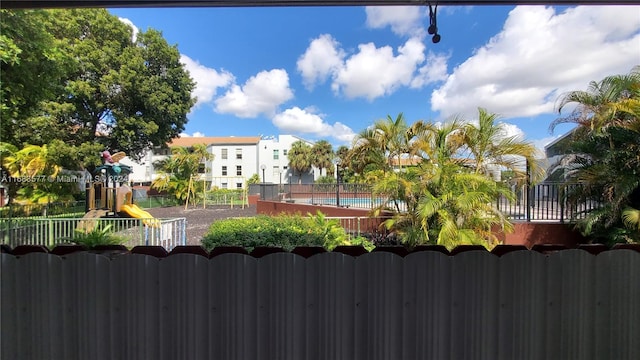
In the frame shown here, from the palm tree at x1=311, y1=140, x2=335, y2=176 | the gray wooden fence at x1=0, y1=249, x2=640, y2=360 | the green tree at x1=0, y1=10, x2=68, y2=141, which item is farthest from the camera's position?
the palm tree at x1=311, y1=140, x2=335, y2=176

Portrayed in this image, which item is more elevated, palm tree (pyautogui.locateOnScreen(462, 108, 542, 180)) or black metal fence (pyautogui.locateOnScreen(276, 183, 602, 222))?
palm tree (pyautogui.locateOnScreen(462, 108, 542, 180))

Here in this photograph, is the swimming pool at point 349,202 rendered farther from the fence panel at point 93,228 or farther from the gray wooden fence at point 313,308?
the gray wooden fence at point 313,308

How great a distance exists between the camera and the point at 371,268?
173cm

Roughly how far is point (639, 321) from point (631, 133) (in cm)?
591

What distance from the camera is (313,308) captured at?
1.71m

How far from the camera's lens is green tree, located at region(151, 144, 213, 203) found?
25141mm

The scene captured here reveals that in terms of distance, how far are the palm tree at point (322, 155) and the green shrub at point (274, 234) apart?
36.9 metres

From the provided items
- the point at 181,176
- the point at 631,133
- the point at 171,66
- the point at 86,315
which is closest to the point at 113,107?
the point at 171,66

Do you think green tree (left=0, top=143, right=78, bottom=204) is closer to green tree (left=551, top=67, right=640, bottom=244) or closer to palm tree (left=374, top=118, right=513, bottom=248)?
palm tree (left=374, top=118, right=513, bottom=248)

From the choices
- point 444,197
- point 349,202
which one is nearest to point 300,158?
point 349,202

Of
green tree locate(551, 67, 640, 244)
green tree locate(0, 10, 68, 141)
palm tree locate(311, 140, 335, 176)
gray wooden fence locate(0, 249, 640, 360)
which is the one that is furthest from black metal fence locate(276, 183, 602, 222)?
palm tree locate(311, 140, 335, 176)

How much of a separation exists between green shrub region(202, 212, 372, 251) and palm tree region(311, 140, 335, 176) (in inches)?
1453

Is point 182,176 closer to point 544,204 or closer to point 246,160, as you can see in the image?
point 246,160

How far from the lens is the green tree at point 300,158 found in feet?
143
